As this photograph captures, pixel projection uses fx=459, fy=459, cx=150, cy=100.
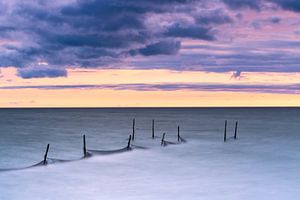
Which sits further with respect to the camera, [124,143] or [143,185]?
[124,143]

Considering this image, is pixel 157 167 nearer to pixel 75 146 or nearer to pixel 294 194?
pixel 294 194

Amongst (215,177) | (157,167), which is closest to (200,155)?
(157,167)

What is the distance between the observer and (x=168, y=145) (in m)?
73.9

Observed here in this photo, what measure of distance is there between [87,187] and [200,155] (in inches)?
989

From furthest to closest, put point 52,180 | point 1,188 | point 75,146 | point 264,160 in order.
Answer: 1. point 75,146
2. point 264,160
3. point 52,180
4. point 1,188

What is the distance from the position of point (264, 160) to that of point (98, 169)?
22.4 metres

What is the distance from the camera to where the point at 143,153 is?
62.5m

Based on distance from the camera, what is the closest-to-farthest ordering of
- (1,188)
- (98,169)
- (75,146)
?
(1,188) → (98,169) → (75,146)

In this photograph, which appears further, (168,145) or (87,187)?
(168,145)

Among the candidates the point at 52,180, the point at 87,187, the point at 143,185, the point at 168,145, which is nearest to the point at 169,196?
the point at 143,185

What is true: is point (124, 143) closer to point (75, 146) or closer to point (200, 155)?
point (75, 146)

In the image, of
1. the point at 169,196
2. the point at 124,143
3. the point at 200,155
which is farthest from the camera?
the point at 124,143

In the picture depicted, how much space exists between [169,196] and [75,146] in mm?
47512

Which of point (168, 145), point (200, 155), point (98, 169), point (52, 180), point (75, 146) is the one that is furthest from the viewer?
point (75, 146)
